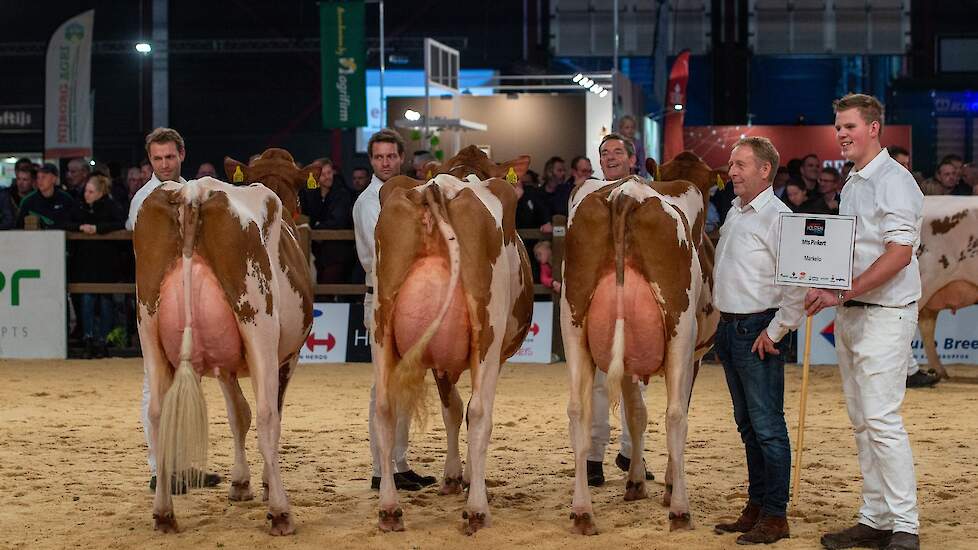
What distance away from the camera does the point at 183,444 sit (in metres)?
5.96

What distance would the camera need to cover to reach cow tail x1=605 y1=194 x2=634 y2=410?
598 cm

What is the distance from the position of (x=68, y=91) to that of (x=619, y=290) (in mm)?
17974

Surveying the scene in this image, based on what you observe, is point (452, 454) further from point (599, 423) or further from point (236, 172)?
point (236, 172)

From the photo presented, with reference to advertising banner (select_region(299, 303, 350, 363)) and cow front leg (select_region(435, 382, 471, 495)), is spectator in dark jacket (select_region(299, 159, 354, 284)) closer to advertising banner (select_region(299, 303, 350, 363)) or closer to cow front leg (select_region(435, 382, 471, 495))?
advertising banner (select_region(299, 303, 350, 363))

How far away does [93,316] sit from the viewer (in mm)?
13766

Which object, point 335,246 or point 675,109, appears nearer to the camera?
point 335,246

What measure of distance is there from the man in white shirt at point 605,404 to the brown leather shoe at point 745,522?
1105 mm

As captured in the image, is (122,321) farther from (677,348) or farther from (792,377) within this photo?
(677,348)

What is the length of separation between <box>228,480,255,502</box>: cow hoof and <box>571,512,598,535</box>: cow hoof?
2015mm

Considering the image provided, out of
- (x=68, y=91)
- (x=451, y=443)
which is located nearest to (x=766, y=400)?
(x=451, y=443)

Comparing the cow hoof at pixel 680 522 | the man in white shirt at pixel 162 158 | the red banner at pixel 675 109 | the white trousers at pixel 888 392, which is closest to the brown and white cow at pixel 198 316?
the man in white shirt at pixel 162 158

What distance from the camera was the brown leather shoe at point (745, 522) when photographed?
601 centimetres

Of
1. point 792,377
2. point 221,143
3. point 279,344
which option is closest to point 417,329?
point 279,344

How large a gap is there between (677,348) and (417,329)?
4.31 feet
